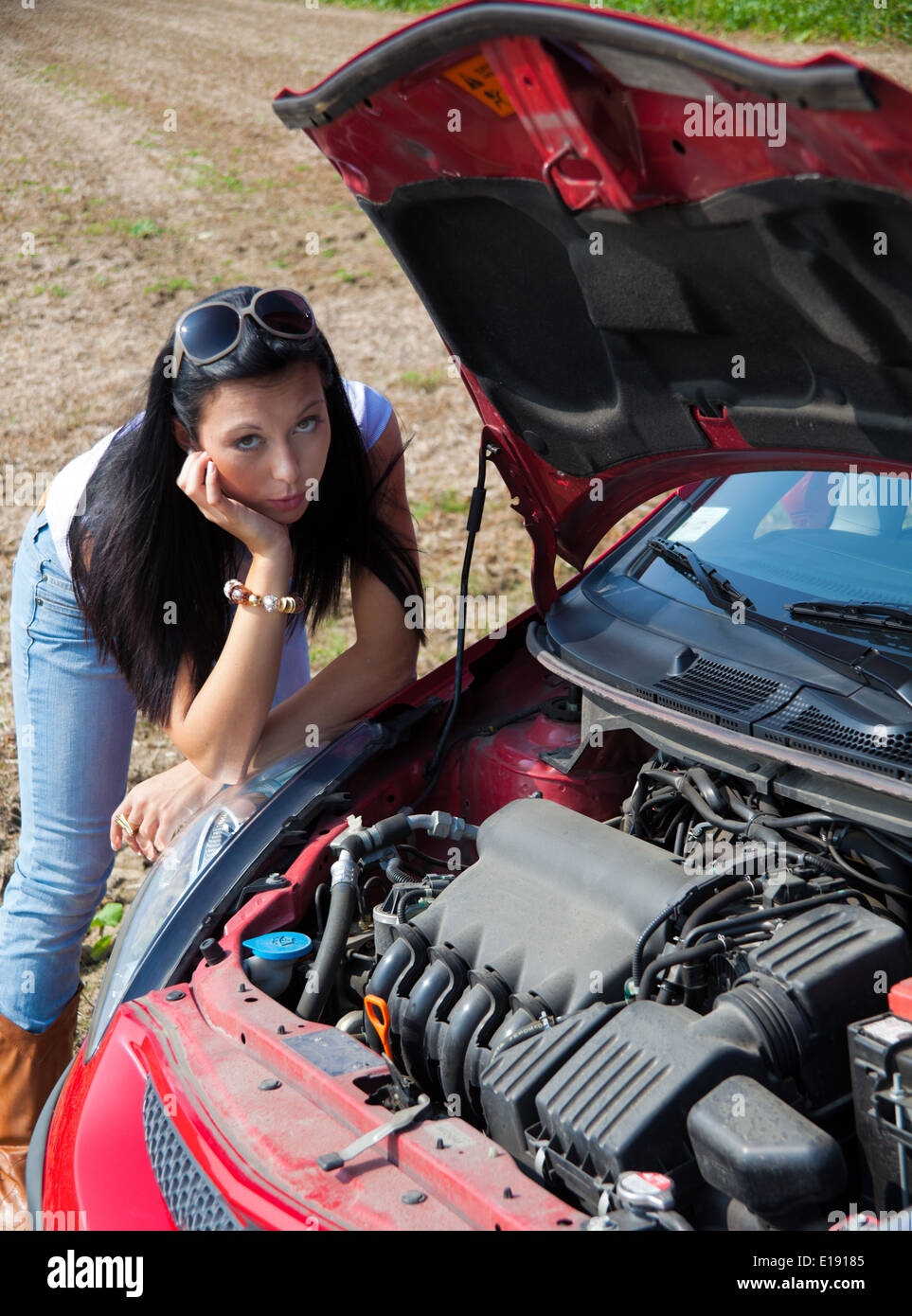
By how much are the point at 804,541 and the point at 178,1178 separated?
1664 millimetres

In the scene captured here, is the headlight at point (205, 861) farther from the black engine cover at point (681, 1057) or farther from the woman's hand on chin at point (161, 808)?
the black engine cover at point (681, 1057)

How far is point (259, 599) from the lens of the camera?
2.63 meters

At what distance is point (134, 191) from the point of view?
1201 centimetres

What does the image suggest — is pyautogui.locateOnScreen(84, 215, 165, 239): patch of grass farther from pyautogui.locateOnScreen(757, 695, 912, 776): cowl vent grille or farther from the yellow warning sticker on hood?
pyautogui.locateOnScreen(757, 695, 912, 776): cowl vent grille

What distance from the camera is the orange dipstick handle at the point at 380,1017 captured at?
6.66 ft

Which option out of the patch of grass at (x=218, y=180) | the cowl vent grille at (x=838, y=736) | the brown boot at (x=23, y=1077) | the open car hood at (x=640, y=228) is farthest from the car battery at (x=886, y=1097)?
the patch of grass at (x=218, y=180)

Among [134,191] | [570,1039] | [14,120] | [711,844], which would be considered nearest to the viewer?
[570,1039]

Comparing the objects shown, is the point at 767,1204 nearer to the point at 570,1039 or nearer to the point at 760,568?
the point at 570,1039

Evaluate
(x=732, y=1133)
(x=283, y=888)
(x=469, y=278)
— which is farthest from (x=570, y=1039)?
(x=469, y=278)

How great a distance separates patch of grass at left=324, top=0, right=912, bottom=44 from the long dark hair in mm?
11473

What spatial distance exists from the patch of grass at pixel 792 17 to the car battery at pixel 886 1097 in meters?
12.8

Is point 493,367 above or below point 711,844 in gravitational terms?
above

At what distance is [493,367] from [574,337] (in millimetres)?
244

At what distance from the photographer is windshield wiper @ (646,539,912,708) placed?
80.6 inches
